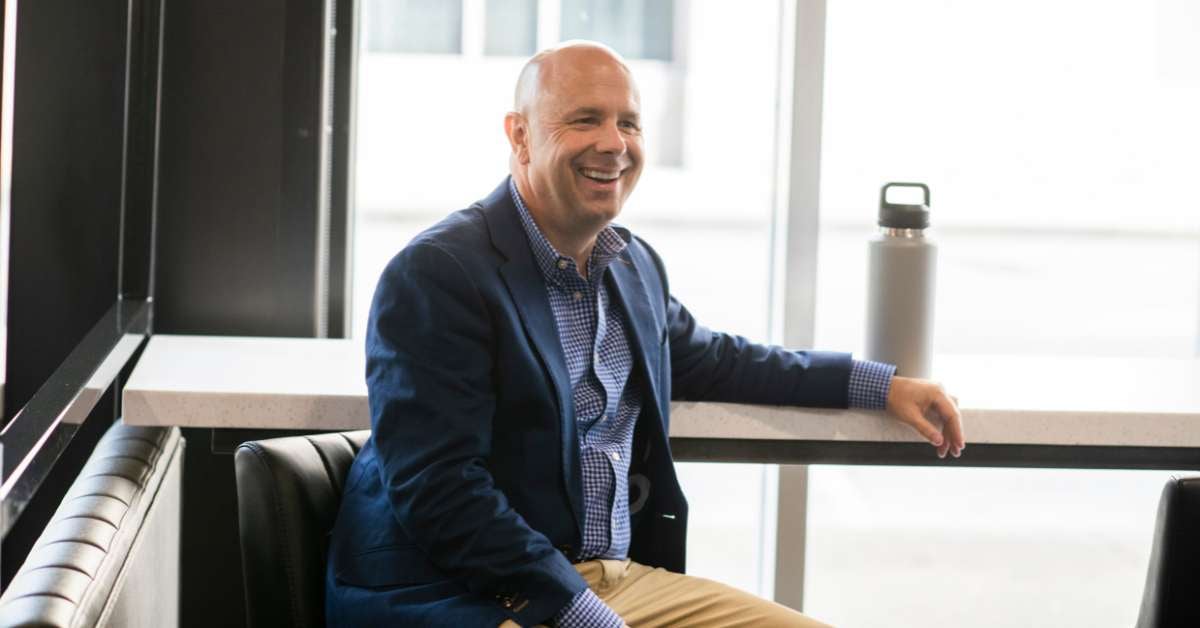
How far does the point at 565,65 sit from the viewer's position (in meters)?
1.91

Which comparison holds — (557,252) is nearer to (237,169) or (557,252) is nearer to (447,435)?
(447,435)

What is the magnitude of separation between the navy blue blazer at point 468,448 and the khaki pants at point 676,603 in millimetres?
87

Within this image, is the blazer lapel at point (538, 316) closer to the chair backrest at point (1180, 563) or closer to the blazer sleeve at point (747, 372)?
the blazer sleeve at point (747, 372)

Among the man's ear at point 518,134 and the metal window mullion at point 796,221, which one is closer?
the man's ear at point 518,134

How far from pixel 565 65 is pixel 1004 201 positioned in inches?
65.2

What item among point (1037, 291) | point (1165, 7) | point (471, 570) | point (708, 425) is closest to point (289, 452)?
point (471, 570)

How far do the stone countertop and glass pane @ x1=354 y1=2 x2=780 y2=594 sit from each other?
49cm

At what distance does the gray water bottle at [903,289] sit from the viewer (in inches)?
93.4

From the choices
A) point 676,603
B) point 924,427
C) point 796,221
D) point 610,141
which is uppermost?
point 610,141

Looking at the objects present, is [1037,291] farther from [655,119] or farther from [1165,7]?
[655,119]

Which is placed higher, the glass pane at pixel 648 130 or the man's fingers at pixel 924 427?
the glass pane at pixel 648 130

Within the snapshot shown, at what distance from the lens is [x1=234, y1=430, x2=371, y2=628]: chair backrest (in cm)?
178

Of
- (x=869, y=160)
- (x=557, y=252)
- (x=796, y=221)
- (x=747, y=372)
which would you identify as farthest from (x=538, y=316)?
(x=869, y=160)

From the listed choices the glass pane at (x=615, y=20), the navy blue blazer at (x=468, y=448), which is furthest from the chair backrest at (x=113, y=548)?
the glass pane at (x=615, y=20)
